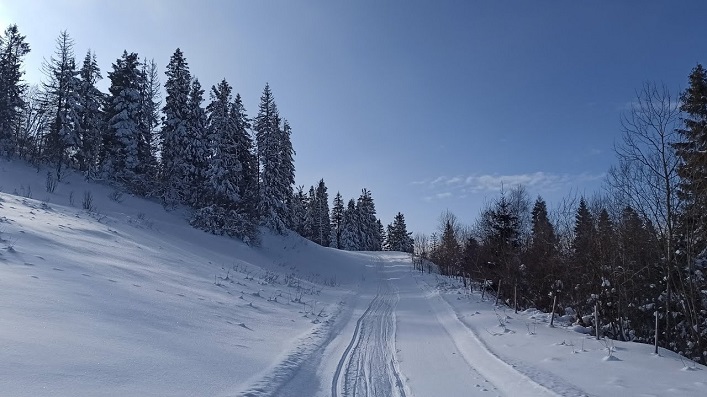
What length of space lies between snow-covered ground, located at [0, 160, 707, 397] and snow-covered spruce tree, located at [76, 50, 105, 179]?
18812 mm

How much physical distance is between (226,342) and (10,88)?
128 ft

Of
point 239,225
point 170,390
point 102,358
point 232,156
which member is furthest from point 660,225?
point 232,156

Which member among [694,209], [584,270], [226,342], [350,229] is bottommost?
[226,342]

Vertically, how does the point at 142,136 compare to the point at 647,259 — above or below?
above

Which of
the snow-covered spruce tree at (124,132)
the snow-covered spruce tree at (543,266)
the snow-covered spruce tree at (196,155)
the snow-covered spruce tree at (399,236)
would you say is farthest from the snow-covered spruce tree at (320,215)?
the snow-covered spruce tree at (543,266)

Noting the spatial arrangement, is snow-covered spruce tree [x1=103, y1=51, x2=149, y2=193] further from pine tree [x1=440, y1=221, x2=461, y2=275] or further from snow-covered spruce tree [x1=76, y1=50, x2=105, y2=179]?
pine tree [x1=440, y1=221, x2=461, y2=275]

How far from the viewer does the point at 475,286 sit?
26703 millimetres

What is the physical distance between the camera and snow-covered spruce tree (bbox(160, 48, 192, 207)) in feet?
112

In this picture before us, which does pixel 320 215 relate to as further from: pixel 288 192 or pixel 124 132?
pixel 124 132

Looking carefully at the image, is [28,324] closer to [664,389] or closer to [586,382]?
[586,382]

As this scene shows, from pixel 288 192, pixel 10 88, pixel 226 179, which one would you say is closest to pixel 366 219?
pixel 288 192

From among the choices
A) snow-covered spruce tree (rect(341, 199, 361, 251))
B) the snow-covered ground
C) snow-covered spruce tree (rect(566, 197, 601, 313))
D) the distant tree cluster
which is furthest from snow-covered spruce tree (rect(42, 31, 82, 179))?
snow-covered spruce tree (rect(341, 199, 361, 251))

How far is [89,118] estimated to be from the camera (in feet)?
112

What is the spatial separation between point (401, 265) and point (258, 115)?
25.9 m
